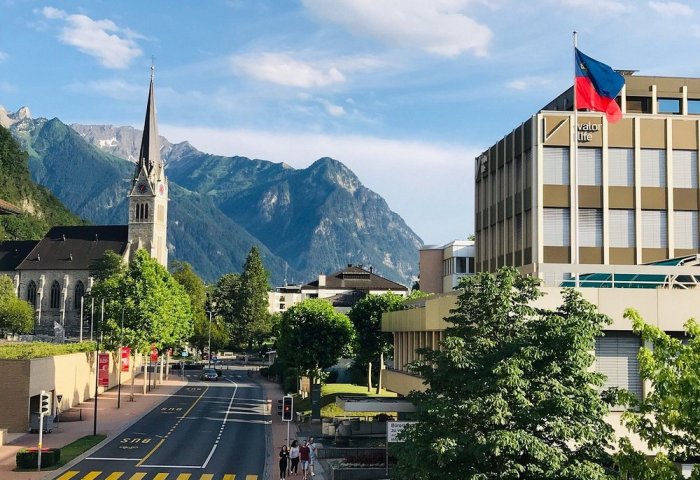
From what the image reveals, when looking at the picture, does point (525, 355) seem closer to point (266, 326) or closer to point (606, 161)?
point (606, 161)

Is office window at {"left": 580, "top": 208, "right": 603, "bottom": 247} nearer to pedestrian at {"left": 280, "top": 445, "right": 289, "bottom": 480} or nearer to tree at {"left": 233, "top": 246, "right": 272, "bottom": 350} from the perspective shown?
pedestrian at {"left": 280, "top": 445, "right": 289, "bottom": 480}

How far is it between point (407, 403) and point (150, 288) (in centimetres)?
5909

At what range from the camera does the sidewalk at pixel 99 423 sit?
46450 millimetres

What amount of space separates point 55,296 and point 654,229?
517 feet

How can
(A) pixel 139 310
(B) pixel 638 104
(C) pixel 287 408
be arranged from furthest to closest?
(A) pixel 139 310, (B) pixel 638 104, (C) pixel 287 408

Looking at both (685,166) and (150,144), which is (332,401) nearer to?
(685,166)

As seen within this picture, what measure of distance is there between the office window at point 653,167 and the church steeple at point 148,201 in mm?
140566

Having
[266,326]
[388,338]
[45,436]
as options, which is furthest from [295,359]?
[266,326]

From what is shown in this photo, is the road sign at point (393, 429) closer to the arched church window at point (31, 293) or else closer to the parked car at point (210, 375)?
→ the parked car at point (210, 375)

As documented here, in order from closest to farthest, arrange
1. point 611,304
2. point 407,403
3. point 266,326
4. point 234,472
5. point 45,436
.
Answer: point 611,304 < point 407,403 < point 234,472 < point 45,436 < point 266,326

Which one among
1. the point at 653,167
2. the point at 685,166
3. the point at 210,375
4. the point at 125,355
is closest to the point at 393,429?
the point at 653,167

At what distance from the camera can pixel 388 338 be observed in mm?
90812

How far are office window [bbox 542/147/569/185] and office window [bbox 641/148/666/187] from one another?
14.8ft

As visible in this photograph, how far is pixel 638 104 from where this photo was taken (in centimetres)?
6669
